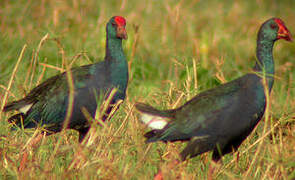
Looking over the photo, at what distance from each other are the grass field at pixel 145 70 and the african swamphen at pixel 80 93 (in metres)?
0.12

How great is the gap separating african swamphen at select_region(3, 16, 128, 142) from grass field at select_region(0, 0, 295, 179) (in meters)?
0.12

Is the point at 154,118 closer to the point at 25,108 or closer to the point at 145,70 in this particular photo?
the point at 25,108

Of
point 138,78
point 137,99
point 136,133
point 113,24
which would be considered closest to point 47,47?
point 138,78

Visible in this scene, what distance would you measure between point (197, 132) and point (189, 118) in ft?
0.33

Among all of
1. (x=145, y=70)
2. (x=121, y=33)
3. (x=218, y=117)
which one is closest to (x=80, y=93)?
(x=121, y=33)

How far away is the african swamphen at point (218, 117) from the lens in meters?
3.31

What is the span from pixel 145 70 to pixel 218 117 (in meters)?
2.47

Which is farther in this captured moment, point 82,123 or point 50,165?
point 82,123

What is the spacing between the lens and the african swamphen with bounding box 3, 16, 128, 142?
3805 millimetres

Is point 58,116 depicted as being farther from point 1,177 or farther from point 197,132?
point 197,132

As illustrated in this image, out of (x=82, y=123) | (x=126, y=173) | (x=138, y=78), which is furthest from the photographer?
(x=138, y=78)

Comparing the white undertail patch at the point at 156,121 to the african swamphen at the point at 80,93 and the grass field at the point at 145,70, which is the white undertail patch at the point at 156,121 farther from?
the african swamphen at the point at 80,93

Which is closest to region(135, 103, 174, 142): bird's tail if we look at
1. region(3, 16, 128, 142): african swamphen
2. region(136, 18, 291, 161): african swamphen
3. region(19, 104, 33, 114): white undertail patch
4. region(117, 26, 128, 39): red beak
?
region(136, 18, 291, 161): african swamphen

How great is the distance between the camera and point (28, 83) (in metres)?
4.91
